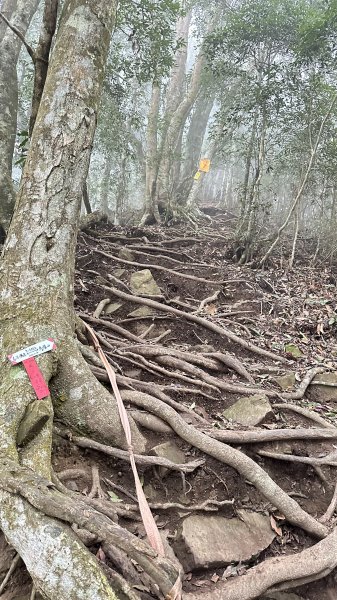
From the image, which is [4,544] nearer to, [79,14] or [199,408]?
[199,408]

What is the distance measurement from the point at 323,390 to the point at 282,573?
235 centimetres

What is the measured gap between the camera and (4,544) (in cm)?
194

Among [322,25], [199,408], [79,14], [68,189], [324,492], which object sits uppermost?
[322,25]

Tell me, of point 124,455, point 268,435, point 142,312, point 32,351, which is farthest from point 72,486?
point 142,312

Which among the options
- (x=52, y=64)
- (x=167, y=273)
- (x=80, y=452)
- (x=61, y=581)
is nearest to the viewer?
(x=61, y=581)

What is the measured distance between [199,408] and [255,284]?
383cm

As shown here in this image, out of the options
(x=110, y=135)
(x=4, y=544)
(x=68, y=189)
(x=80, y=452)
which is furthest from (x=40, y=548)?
(x=110, y=135)

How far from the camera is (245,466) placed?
8.87 feet

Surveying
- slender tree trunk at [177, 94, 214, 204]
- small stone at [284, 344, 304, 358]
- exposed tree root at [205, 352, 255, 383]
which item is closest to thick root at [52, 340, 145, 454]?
exposed tree root at [205, 352, 255, 383]

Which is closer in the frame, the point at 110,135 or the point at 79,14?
the point at 79,14

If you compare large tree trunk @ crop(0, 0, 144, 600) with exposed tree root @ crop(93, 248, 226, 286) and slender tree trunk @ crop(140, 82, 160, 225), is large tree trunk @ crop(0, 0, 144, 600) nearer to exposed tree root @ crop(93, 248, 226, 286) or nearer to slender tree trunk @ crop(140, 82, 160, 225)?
exposed tree root @ crop(93, 248, 226, 286)

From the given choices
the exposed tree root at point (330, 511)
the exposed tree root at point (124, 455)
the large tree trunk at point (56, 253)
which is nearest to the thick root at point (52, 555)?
the large tree trunk at point (56, 253)

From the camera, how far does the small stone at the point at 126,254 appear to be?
7.05 meters

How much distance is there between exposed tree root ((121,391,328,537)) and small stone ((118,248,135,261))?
4302 mm
